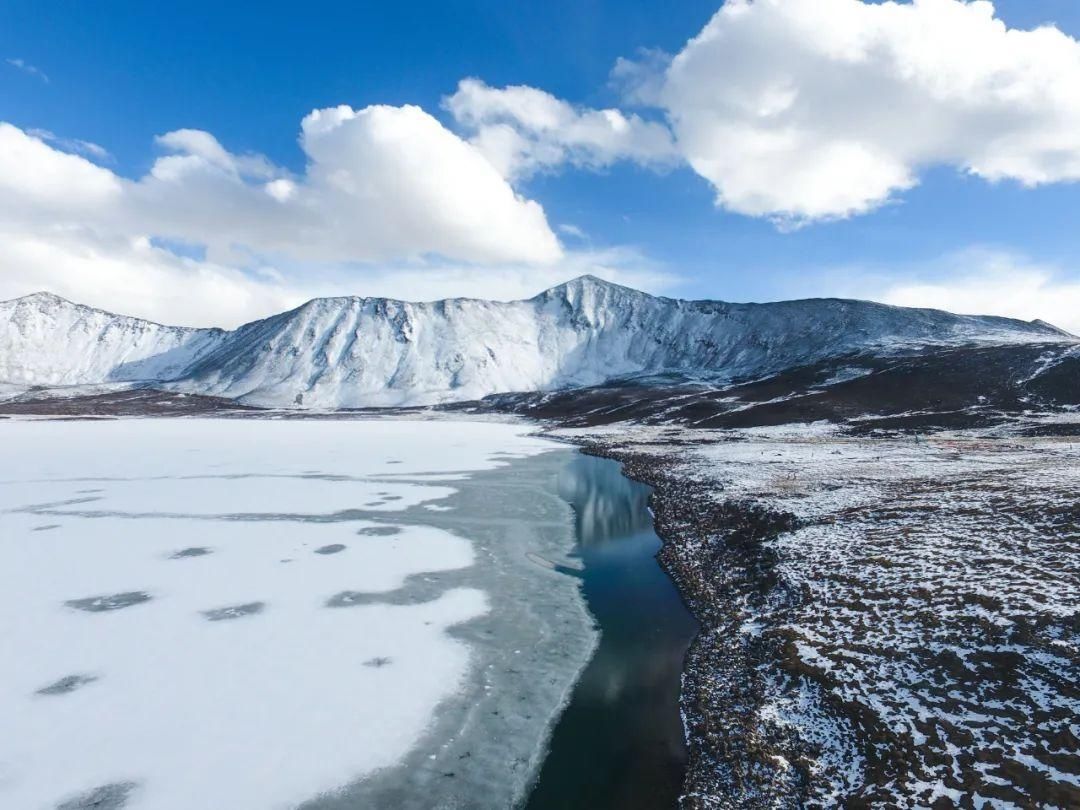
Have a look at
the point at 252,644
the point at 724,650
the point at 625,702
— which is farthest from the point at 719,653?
the point at 252,644

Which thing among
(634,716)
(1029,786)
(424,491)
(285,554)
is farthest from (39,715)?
(424,491)

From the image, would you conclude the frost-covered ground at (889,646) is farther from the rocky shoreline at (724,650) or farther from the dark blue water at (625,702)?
the dark blue water at (625,702)

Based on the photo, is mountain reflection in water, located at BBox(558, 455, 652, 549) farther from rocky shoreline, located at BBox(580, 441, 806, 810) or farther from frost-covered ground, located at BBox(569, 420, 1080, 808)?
frost-covered ground, located at BBox(569, 420, 1080, 808)

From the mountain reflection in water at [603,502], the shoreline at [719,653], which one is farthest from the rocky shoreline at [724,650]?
the mountain reflection in water at [603,502]

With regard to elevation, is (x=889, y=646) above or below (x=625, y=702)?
above

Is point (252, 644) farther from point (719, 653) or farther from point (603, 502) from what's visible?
point (603, 502)

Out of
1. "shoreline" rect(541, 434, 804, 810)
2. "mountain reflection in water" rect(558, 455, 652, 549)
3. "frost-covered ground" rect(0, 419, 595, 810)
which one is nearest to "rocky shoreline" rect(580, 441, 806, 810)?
"shoreline" rect(541, 434, 804, 810)
